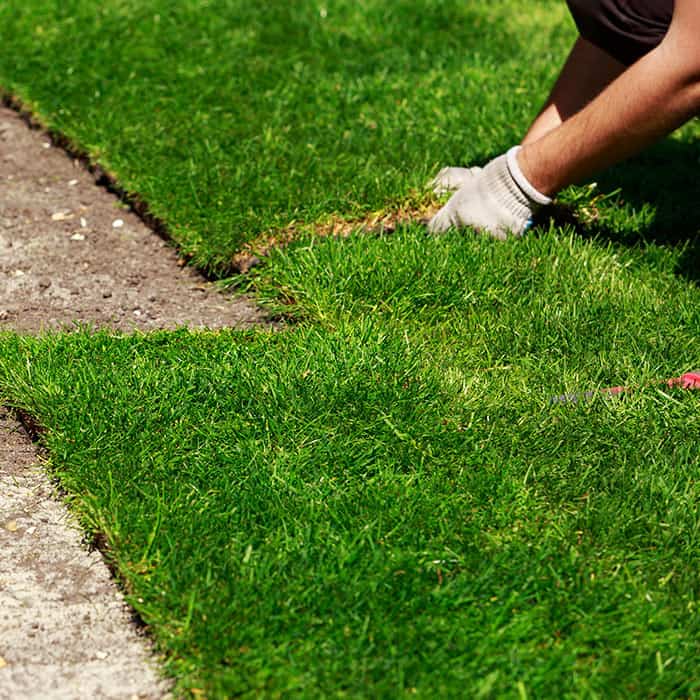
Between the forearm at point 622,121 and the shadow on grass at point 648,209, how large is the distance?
1.13ft

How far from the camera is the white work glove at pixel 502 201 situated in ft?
11.6

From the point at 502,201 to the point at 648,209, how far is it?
0.67 m

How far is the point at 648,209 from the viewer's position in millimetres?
3918

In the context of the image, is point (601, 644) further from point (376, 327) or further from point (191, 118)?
point (191, 118)

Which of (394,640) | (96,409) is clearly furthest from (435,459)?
(96,409)

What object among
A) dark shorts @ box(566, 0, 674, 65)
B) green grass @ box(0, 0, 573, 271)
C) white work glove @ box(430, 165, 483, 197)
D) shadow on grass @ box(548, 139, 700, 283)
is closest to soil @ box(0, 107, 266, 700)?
green grass @ box(0, 0, 573, 271)

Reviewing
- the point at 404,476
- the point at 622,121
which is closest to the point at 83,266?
the point at 404,476

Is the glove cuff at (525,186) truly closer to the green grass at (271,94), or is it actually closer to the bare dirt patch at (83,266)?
the green grass at (271,94)

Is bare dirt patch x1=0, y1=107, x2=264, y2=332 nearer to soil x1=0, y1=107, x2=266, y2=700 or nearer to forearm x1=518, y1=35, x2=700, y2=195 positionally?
soil x1=0, y1=107, x2=266, y2=700

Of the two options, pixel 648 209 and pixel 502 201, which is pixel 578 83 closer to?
pixel 648 209

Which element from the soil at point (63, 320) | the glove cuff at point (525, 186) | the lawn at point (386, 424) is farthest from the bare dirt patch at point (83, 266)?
the glove cuff at point (525, 186)

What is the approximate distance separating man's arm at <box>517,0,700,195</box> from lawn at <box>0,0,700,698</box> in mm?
239

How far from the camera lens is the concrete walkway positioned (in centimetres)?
205

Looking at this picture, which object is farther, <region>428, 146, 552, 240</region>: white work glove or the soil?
<region>428, 146, 552, 240</region>: white work glove
